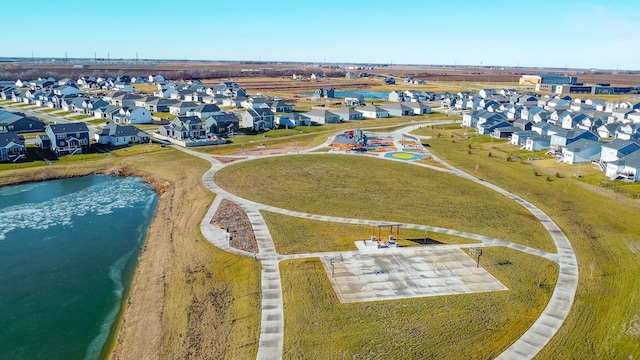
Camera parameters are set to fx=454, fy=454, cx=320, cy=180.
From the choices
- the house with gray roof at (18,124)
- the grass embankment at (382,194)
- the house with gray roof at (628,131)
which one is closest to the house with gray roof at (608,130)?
the house with gray roof at (628,131)

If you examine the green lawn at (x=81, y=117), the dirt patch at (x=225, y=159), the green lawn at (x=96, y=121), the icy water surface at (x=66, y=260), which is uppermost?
the green lawn at (x=81, y=117)

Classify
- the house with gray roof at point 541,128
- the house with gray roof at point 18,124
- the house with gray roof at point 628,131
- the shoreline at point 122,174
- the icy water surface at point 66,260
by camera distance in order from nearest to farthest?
the icy water surface at point 66,260, the shoreline at point 122,174, the house with gray roof at point 628,131, the house with gray roof at point 541,128, the house with gray roof at point 18,124

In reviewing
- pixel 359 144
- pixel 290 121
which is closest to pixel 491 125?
pixel 359 144

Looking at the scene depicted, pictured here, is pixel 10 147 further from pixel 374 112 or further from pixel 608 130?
pixel 608 130

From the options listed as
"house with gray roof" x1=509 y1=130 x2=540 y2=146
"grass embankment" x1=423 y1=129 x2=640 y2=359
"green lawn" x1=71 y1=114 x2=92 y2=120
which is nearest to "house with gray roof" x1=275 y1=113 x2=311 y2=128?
"grass embankment" x1=423 y1=129 x2=640 y2=359

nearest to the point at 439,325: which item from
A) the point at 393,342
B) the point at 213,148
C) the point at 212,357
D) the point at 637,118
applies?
the point at 393,342

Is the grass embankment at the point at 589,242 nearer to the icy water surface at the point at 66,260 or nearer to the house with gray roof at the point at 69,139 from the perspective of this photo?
the icy water surface at the point at 66,260

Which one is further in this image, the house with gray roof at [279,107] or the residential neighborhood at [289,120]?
the house with gray roof at [279,107]

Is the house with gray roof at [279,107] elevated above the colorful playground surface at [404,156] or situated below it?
above
